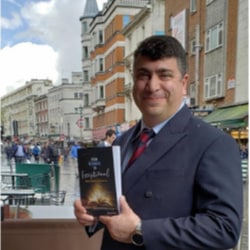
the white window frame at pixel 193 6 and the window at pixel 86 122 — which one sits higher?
the white window frame at pixel 193 6

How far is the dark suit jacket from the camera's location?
2.22 feet

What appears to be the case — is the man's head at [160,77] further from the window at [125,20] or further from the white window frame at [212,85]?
the white window frame at [212,85]

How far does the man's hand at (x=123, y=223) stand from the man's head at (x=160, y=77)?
0.25 m

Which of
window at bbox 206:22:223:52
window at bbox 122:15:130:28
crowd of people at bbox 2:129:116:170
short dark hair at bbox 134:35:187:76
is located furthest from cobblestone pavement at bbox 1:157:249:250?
window at bbox 206:22:223:52

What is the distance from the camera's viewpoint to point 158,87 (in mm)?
799

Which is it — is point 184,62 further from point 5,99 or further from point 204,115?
point 5,99

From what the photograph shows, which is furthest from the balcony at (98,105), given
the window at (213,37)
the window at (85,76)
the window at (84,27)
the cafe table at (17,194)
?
the cafe table at (17,194)

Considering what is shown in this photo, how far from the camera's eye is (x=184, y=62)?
0.83m

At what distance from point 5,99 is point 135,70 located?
3.74ft

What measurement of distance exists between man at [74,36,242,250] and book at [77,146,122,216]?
0.03 m

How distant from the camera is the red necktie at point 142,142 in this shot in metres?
0.86

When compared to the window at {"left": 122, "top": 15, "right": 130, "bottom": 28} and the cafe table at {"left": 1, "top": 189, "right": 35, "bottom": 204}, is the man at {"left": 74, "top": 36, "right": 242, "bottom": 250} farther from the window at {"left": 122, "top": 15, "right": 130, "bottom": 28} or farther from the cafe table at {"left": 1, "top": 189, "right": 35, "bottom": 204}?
the cafe table at {"left": 1, "top": 189, "right": 35, "bottom": 204}

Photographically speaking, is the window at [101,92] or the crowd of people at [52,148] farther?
the window at [101,92]

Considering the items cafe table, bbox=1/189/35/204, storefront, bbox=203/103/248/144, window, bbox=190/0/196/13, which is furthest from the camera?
cafe table, bbox=1/189/35/204
